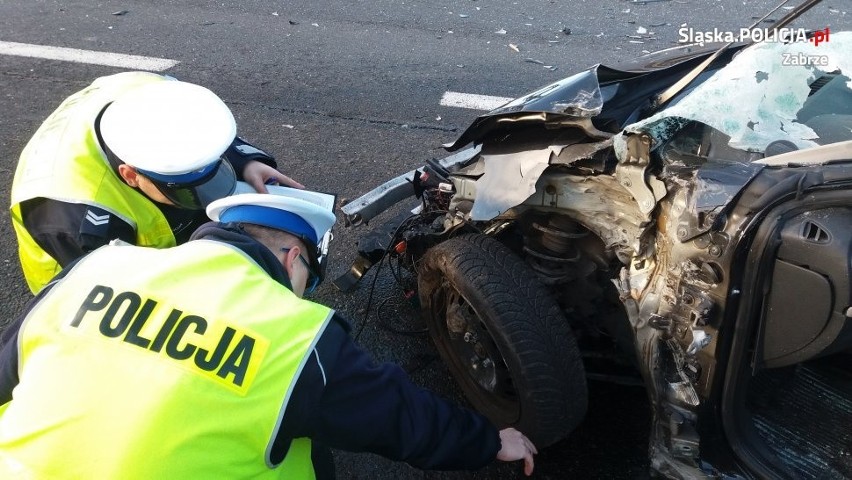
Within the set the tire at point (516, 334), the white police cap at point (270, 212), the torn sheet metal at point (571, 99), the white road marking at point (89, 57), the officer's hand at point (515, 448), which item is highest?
the torn sheet metal at point (571, 99)

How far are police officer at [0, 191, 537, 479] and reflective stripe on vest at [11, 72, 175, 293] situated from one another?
0.76m

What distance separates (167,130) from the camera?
2090 millimetres

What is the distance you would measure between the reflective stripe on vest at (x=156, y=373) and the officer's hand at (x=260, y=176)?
1296 mm

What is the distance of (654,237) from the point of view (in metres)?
1.74

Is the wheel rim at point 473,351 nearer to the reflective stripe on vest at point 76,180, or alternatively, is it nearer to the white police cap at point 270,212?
the white police cap at point 270,212

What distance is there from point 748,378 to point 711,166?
0.55 meters

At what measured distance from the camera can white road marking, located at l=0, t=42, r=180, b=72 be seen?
203 inches

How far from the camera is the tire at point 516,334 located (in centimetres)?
198

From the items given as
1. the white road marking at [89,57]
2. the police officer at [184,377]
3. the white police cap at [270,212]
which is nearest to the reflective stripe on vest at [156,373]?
the police officer at [184,377]

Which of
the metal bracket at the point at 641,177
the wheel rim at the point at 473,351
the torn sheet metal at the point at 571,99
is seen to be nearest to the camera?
the metal bracket at the point at 641,177

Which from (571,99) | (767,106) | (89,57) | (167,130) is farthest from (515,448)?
(89,57)

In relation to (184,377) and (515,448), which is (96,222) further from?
(515,448)

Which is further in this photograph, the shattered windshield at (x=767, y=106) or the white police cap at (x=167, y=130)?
the white police cap at (x=167, y=130)

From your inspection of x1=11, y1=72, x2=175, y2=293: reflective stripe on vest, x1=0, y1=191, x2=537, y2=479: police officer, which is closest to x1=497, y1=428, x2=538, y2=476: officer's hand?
x1=0, y1=191, x2=537, y2=479: police officer
